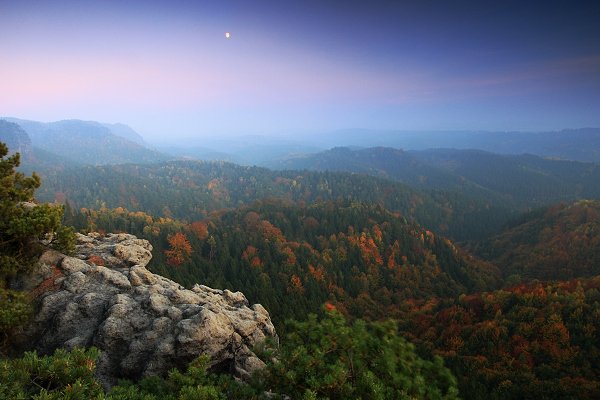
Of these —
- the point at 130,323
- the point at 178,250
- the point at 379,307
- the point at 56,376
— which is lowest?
the point at 379,307

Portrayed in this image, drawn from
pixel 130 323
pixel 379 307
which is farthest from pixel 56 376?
pixel 379 307

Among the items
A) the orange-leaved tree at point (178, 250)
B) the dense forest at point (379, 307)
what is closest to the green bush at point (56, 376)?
the dense forest at point (379, 307)

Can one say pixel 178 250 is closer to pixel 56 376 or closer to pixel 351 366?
pixel 351 366

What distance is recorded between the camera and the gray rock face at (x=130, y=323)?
25.6 metres

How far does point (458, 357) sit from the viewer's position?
260 feet

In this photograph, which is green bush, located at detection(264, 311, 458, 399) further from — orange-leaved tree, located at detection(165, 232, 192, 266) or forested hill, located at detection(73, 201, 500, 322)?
orange-leaved tree, located at detection(165, 232, 192, 266)

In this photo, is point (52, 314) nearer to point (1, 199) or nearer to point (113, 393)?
point (1, 199)

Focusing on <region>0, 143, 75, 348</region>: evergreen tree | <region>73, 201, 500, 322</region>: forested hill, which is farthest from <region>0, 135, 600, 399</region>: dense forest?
<region>0, 143, 75, 348</region>: evergreen tree

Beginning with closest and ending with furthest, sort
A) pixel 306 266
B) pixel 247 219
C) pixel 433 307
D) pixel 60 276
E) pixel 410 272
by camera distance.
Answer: pixel 60 276, pixel 433 307, pixel 306 266, pixel 410 272, pixel 247 219

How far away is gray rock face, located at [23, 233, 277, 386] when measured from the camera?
2564 cm

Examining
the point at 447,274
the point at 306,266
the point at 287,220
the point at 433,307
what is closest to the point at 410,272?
the point at 447,274

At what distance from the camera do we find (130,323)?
2780cm

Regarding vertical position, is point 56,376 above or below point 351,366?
above

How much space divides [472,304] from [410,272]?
2386 inches
